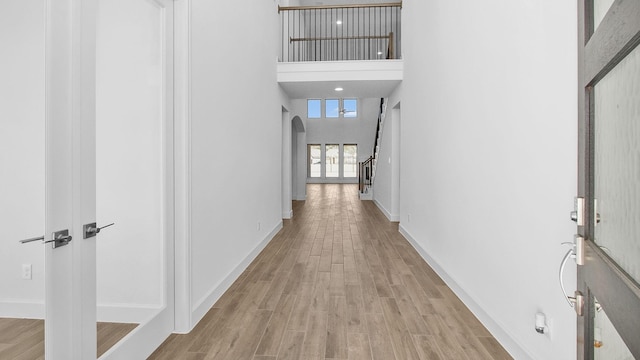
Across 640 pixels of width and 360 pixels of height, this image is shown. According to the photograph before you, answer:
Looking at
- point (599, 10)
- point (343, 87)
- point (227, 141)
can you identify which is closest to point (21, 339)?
point (227, 141)

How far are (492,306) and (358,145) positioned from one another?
14.8 metres

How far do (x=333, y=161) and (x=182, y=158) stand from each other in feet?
49.9

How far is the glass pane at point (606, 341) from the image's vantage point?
2.95 ft

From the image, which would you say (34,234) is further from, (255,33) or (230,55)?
(255,33)

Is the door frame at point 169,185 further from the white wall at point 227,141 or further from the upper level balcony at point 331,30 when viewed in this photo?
the upper level balcony at point 331,30

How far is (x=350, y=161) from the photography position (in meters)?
17.3

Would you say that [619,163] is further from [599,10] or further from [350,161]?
[350,161]

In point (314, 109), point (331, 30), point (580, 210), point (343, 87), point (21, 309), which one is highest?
point (314, 109)

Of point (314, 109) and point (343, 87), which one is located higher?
point (314, 109)

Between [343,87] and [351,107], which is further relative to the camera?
[351,107]

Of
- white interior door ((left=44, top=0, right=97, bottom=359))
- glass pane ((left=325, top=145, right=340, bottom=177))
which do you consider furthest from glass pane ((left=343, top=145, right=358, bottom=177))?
white interior door ((left=44, top=0, right=97, bottom=359))

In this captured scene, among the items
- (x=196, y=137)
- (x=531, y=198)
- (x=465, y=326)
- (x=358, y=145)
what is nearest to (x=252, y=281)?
(x=196, y=137)

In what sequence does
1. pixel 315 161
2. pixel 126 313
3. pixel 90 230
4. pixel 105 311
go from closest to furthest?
1. pixel 90 230
2. pixel 105 311
3. pixel 126 313
4. pixel 315 161

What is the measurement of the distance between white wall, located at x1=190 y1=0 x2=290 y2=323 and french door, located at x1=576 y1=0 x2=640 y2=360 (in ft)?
7.07
